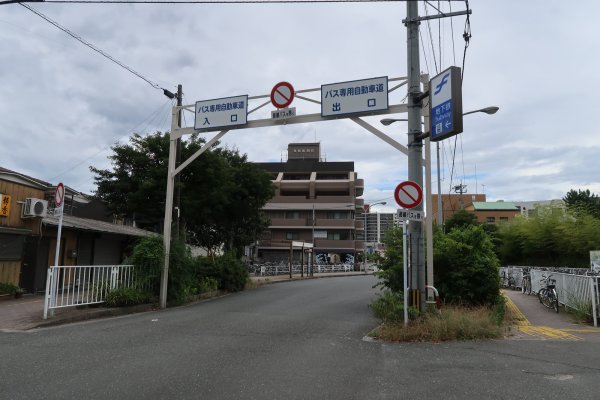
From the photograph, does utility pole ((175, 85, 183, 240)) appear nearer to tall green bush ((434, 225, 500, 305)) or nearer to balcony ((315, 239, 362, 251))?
tall green bush ((434, 225, 500, 305))

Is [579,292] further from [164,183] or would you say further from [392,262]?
[164,183]

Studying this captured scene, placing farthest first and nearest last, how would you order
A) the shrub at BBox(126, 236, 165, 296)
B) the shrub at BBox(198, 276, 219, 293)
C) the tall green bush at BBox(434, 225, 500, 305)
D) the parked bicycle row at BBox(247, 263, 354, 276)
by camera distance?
the parked bicycle row at BBox(247, 263, 354, 276)
the shrub at BBox(198, 276, 219, 293)
the shrub at BBox(126, 236, 165, 296)
the tall green bush at BBox(434, 225, 500, 305)

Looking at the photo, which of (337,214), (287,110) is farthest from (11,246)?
(337,214)

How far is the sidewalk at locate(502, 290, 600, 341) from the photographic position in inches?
363

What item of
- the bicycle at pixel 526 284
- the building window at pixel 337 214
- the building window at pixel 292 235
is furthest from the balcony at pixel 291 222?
the bicycle at pixel 526 284

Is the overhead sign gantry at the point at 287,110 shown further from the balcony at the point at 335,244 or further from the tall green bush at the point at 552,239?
the balcony at the point at 335,244

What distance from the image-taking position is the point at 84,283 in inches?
470

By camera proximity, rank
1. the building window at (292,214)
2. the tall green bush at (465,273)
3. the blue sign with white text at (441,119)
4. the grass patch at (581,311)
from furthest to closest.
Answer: the building window at (292,214) < the tall green bush at (465,273) < the grass patch at (581,311) < the blue sign with white text at (441,119)

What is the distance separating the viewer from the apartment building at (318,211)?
198 ft

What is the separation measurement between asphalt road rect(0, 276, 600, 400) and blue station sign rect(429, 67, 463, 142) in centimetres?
385

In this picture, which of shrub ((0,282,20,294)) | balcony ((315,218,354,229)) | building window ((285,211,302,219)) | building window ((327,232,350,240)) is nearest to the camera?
shrub ((0,282,20,294))

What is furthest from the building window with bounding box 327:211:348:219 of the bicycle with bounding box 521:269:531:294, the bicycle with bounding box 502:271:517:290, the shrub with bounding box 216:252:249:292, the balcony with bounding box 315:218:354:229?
the shrub with bounding box 216:252:249:292

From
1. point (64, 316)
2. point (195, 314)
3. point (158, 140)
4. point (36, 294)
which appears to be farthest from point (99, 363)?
point (158, 140)

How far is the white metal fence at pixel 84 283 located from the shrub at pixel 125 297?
0.49 ft
